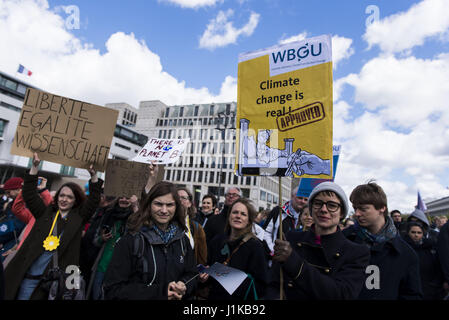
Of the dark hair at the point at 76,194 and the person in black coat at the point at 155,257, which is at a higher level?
the dark hair at the point at 76,194

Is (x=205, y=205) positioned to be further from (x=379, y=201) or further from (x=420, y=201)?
(x=420, y=201)

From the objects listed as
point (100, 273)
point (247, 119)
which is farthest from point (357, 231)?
point (100, 273)

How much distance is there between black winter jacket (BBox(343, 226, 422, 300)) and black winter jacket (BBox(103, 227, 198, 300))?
5.04 ft

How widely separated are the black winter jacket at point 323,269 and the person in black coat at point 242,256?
67 centimetres

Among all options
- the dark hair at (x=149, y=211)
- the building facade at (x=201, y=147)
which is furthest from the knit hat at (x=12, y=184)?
the building facade at (x=201, y=147)

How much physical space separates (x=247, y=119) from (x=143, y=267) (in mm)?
1665

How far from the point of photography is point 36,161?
3562mm

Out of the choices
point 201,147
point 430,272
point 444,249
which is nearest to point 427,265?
point 430,272

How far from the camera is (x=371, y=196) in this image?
2586 millimetres

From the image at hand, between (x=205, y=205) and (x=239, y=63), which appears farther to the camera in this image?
(x=205, y=205)

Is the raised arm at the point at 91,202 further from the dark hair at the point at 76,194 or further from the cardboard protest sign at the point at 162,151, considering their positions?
the cardboard protest sign at the point at 162,151

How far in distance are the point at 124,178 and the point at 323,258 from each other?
3272mm

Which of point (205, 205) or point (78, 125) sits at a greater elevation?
point (78, 125)

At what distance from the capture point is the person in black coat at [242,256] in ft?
9.27
